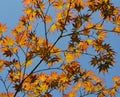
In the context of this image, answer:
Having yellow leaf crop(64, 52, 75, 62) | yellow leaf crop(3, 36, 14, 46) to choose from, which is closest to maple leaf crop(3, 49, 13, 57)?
yellow leaf crop(3, 36, 14, 46)

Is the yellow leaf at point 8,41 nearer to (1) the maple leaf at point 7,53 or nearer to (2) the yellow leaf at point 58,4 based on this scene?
(1) the maple leaf at point 7,53

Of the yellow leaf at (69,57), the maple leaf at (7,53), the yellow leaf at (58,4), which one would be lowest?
the maple leaf at (7,53)

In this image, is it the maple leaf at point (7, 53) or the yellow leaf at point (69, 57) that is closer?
the maple leaf at point (7, 53)

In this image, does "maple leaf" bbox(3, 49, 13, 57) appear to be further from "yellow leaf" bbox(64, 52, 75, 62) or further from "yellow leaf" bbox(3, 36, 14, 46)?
"yellow leaf" bbox(64, 52, 75, 62)

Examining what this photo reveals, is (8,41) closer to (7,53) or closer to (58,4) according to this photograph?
(7,53)

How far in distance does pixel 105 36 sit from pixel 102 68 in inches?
36.6

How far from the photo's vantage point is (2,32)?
571cm

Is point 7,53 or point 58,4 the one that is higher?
point 58,4

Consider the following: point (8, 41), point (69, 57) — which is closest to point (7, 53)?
point (8, 41)

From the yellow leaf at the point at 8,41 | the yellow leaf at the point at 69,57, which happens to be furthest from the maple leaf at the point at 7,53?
the yellow leaf at the point at 69,57

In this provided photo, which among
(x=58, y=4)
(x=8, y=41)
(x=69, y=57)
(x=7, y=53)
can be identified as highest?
(x=58, y=4)

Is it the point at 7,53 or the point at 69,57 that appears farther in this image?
the point at 69,57

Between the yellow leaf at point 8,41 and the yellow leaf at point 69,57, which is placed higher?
the yellow leaf at point 8,41

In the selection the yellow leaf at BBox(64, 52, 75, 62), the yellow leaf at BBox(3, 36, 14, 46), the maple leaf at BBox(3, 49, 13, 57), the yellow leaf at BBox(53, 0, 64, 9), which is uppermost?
the yellow leaf at BBox(53, 0, 64, 9)
